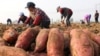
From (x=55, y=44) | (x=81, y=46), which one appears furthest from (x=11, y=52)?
(x=81, y=46)

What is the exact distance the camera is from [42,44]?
656 cm

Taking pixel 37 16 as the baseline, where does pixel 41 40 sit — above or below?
below

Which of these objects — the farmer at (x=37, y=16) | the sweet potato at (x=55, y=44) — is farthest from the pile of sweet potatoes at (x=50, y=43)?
the farmer at (x=37, y=16)

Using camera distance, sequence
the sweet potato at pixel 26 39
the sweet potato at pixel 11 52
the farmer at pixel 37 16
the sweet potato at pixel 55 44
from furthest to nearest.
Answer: the farmer at pixel 37 16, the sweet potato at pixel 26 39, the sweet potato at pixel 55 44, the sweet potato at pixel 11 52

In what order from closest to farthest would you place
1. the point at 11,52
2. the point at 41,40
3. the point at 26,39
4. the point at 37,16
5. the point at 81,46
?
the point at 11,52, the point at 81,46, the point at 41,40, the point at 26,39, the point at 37,16

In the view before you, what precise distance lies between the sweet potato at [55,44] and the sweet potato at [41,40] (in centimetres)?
17

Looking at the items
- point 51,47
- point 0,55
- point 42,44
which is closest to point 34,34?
point 42,44

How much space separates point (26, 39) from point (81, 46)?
5.04 feet

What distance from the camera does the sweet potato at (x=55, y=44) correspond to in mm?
5986

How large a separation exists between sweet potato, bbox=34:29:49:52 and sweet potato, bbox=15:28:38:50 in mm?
174

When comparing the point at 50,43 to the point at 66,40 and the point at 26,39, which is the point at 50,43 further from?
the point at 26,39

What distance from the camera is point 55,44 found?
6.16m

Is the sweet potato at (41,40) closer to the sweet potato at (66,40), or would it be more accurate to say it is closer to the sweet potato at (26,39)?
the sweet potato at (26,39)

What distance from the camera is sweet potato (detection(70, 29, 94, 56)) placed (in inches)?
225
